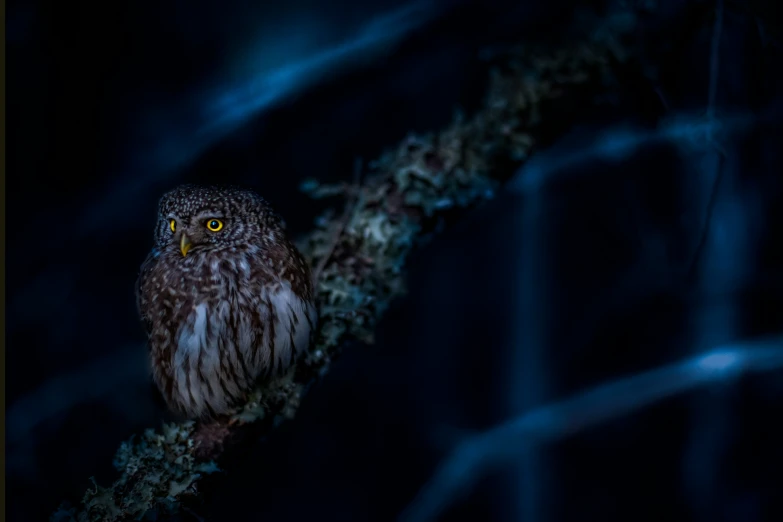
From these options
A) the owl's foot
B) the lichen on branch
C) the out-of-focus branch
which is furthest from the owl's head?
the out-of-focus branch

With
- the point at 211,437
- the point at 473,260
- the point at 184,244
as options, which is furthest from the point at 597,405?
the point at 184,244

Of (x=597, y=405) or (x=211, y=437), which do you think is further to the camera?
(x=597, y=405)

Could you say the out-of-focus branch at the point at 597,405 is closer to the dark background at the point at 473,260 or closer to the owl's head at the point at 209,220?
the dark background at the point at 473,260

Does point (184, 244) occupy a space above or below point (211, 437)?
above

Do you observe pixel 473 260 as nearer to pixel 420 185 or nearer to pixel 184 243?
pixel 420 185

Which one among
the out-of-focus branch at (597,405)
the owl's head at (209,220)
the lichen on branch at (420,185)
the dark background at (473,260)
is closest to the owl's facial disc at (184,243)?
the owl's head at (209,220)

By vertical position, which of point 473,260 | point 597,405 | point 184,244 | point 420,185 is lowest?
point 597,405
